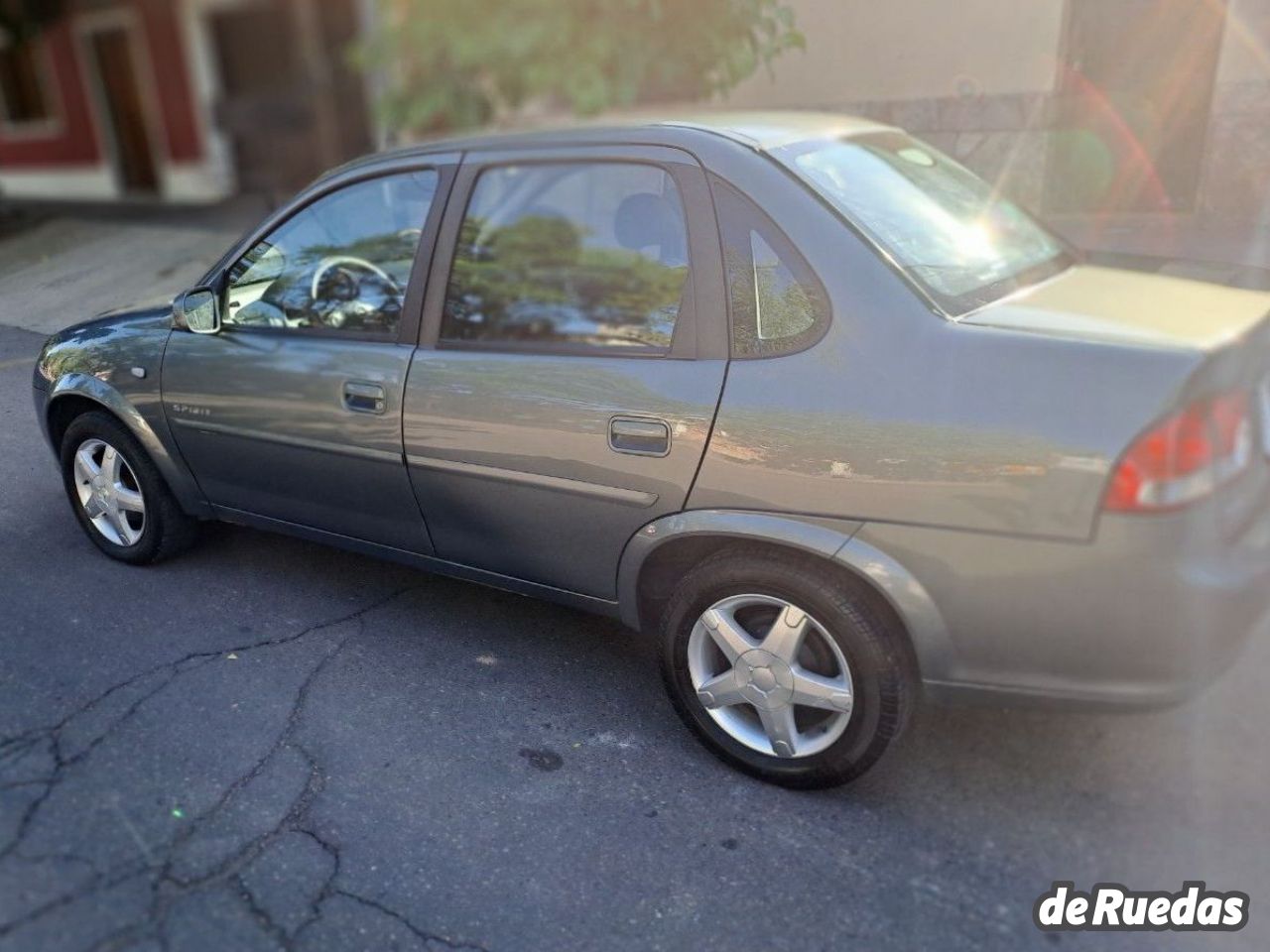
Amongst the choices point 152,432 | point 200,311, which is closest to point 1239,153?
point 200,311

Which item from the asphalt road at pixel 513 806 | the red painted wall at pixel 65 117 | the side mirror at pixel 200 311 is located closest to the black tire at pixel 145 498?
the asphalt road at pixel 513 806

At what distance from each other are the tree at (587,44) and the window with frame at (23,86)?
1261 centimetres

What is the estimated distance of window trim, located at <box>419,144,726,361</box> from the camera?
2.64 meters

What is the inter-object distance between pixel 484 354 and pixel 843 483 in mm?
1186

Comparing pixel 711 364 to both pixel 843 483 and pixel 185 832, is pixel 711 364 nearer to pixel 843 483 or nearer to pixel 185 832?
pixel 843 483

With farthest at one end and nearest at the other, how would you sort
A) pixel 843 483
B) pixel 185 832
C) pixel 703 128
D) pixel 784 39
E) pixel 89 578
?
1. pixel 784 39
2. pixel 89 578
3. pixel 703 128
4. pixel 185 832
5. pixel 843 483

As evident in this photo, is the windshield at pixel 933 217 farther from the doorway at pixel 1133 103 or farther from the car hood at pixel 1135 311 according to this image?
the doorway at pixel 1133 103

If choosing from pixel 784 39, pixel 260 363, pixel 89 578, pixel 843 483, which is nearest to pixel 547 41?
pixel 784 39

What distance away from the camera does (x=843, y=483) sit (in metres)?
2.38

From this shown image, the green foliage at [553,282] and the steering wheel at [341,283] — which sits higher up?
the steering wheel at [341,283]

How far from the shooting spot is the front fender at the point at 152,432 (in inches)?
147

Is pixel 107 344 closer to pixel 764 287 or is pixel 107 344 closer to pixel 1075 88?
pixel 764 287

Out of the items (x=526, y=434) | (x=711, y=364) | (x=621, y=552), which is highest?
(x=711, y=364)

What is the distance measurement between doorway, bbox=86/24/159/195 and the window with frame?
4.84 feet
